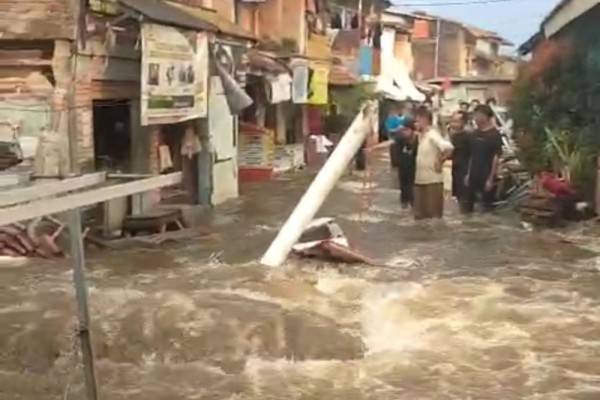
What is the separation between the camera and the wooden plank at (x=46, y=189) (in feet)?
15.5

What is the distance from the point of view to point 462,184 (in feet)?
55.9

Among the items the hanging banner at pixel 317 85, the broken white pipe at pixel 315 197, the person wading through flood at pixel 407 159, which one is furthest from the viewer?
the hanging banner at pixel 317 85

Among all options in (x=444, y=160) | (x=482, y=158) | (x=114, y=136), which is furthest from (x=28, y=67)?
(x=482, y=158)

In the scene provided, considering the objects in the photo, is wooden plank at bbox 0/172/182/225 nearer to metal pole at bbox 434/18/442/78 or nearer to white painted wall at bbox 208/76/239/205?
white painted wall at bbox 208/76/239/205

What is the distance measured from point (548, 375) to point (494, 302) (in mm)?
2268

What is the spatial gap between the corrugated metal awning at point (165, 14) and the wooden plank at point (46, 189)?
325 inches

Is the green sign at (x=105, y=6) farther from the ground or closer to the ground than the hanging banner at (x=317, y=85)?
farther from the ground

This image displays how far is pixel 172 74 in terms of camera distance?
49.4 ft

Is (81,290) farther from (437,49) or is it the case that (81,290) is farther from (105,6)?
(437,49)

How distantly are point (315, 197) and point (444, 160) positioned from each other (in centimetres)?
287

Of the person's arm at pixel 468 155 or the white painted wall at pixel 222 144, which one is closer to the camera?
the person's arm at pixel 468 155

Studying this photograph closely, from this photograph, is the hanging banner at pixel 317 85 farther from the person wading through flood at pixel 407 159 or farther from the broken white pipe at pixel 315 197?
the broken white pipe at pixel 315 197

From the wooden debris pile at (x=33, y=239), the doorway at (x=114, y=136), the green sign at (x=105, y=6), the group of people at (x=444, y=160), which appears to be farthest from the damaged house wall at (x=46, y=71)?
the group of people at (x=444, y=160)

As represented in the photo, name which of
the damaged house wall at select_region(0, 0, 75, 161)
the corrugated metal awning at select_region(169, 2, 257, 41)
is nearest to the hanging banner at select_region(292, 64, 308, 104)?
the corrugated metal awning at select_region(169, 2, 257, 41)
